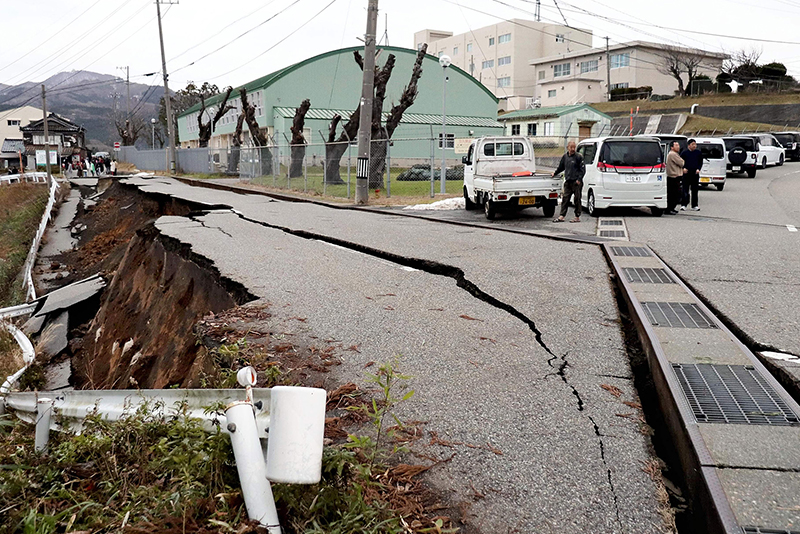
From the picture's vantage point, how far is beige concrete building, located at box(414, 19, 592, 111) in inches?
3184

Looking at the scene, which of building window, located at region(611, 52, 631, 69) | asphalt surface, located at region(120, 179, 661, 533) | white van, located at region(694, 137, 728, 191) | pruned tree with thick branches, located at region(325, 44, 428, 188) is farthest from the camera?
building window, located at region(611, 52, 631, 69)

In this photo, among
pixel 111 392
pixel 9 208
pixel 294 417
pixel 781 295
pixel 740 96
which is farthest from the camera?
pixel 740 96

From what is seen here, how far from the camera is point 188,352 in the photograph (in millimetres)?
7273

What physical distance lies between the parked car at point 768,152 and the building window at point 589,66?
131 ft

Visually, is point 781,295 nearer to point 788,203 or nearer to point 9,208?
point 788,203

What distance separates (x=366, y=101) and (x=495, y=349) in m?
16.6

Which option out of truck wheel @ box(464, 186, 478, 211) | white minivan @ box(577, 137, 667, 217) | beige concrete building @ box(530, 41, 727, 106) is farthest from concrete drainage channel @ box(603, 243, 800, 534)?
beige concrete building @ box(530, 41, 727, 106)

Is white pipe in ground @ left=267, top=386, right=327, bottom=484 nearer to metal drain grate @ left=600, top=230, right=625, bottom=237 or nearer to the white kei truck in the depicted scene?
metal drain grate @ left=600, top=230, right=625, bottom=237

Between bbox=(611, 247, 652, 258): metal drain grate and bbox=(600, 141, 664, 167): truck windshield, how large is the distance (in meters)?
5.73

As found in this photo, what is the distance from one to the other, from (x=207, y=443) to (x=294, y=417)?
74cm

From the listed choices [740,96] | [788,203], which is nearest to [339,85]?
[740,96]

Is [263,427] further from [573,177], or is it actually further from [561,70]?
[561,70]

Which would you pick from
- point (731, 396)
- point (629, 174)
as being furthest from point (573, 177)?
point (731, 396)

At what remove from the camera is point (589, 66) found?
241 ft
